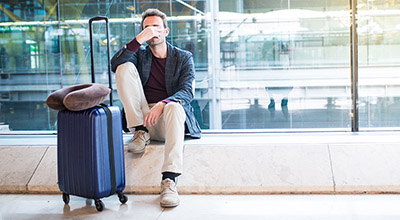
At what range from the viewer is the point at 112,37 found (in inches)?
143

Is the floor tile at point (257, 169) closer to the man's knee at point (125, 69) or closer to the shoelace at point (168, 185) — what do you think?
the shoelace at point (168, 185)

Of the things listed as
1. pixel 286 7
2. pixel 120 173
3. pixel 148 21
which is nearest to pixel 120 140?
pixel 120 173

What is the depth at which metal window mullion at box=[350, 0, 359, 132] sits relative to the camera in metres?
3.32

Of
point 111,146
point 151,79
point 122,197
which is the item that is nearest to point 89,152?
point 111,146

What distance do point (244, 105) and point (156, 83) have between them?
925 mm

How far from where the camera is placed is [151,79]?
9.51 feet

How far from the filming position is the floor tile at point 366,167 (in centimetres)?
255

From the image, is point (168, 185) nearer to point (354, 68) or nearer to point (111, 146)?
point (111, 146)

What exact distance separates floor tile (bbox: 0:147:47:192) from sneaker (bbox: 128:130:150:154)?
633 millimetres

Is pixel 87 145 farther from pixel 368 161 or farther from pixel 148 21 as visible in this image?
pixel 368 161

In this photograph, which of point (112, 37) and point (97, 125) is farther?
point (112, 37)

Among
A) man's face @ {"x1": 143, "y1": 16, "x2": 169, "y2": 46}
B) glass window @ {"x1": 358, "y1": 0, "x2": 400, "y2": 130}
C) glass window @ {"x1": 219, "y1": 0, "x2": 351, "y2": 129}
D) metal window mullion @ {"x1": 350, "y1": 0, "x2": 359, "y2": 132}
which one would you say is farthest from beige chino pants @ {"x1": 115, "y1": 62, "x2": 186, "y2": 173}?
glass window @ {"x1": 358, "y1": 0, "x2": 400, "y2": 130}

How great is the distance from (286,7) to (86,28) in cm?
158

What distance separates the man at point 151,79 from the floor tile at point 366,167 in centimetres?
91
